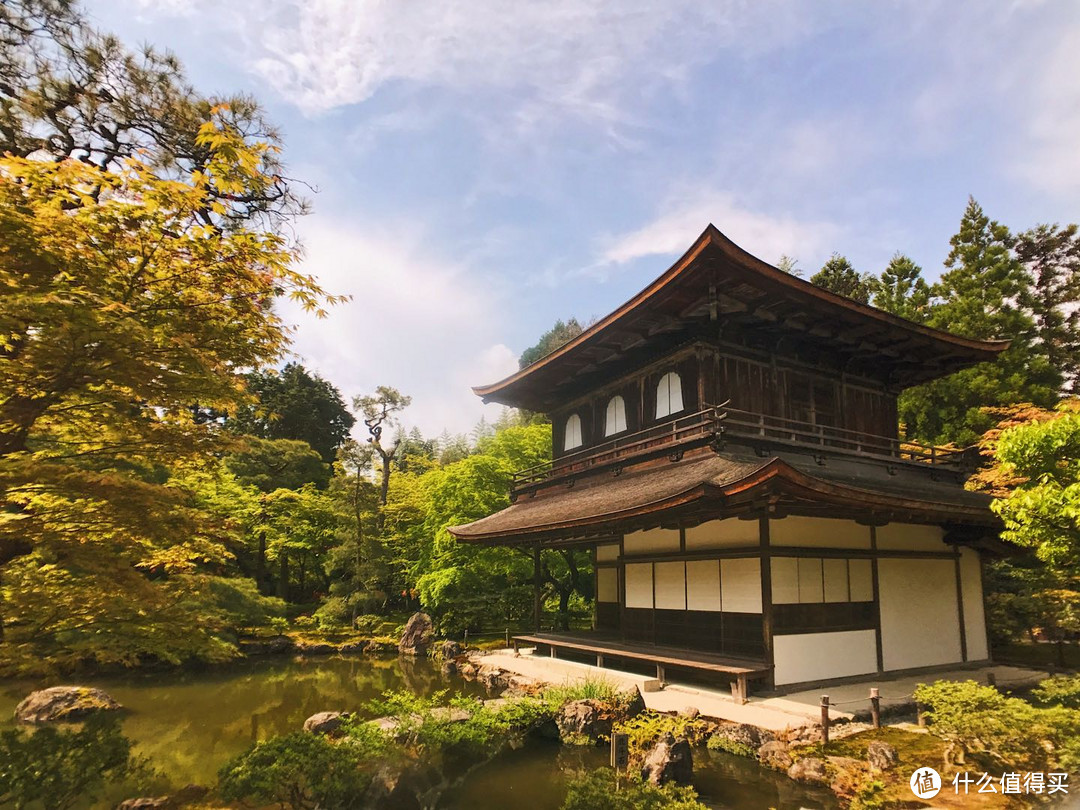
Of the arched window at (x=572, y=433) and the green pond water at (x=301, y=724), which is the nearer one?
the green pond water at (x=301, y=724)

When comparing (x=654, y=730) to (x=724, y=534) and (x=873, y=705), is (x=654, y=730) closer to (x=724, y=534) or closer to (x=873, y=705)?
(x=873, y=705)

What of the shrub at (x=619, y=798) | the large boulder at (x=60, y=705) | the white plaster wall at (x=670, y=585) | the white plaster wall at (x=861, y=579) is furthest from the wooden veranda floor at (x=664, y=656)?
the large boulder at (x=60, y=705)

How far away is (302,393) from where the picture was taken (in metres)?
43.3

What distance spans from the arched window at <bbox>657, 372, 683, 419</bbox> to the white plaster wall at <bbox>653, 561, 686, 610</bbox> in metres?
3.34

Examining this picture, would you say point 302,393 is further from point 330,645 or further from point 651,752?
point 651,752

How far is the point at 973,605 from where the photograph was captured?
13.4 m

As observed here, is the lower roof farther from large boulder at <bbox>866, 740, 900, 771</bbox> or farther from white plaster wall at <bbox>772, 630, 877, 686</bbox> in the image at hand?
large boulder at <bbox>866, 740, 900, 771</bbox>

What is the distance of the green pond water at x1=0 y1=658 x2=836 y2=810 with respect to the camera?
734 cm

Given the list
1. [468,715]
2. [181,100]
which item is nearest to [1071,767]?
[468,715]

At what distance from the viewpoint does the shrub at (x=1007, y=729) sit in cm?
669

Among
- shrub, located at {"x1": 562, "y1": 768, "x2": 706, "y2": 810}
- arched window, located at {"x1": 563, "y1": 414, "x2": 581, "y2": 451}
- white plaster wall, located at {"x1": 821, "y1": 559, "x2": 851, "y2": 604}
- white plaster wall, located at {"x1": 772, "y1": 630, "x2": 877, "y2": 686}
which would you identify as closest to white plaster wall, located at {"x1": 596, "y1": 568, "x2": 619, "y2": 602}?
arched window, located at {"x1": 563, "y1": 414, "x2": 581, "y2": 451}

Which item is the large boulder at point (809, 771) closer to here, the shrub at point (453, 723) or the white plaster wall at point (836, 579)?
the shrub at point (453, 723)

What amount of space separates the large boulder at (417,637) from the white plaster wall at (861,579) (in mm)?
14974

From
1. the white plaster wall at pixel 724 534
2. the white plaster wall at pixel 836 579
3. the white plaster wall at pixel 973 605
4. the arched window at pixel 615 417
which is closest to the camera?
the white plaster wall at pixel 724 534
